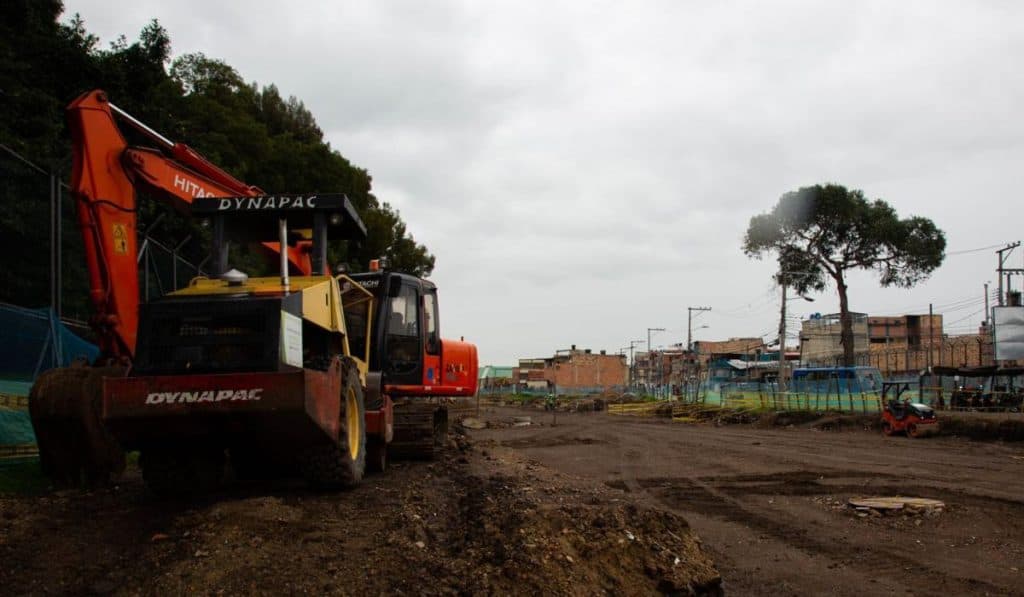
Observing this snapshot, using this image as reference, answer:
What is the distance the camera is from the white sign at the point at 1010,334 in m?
35.6

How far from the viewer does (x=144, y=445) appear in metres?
7.50

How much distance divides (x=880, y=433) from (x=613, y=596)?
25.8m

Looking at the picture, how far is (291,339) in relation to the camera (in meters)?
7.21

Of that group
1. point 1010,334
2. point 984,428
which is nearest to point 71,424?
point 984,428

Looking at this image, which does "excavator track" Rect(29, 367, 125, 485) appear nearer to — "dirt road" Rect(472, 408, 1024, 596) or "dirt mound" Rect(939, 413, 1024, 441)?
"dirt road" Rect(472, 408, 1024, 596)

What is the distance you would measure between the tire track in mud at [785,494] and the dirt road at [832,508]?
2 cm

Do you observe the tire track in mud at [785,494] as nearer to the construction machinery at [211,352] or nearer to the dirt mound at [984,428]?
the construction machinery at [211,352]

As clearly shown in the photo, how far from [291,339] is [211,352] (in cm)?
66

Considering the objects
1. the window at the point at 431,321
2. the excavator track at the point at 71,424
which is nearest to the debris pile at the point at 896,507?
the window at the point at 431,321

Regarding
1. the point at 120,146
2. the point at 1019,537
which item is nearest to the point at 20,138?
the point at 120,146

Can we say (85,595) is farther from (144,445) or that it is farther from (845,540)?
(845,540)

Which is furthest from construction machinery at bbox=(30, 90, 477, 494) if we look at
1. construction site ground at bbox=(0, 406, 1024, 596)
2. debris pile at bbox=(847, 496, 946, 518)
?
debris pile at bbox=(847, 496, 946, 518)

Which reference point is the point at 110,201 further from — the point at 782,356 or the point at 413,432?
the point at 782,356

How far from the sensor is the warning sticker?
8750 mm
